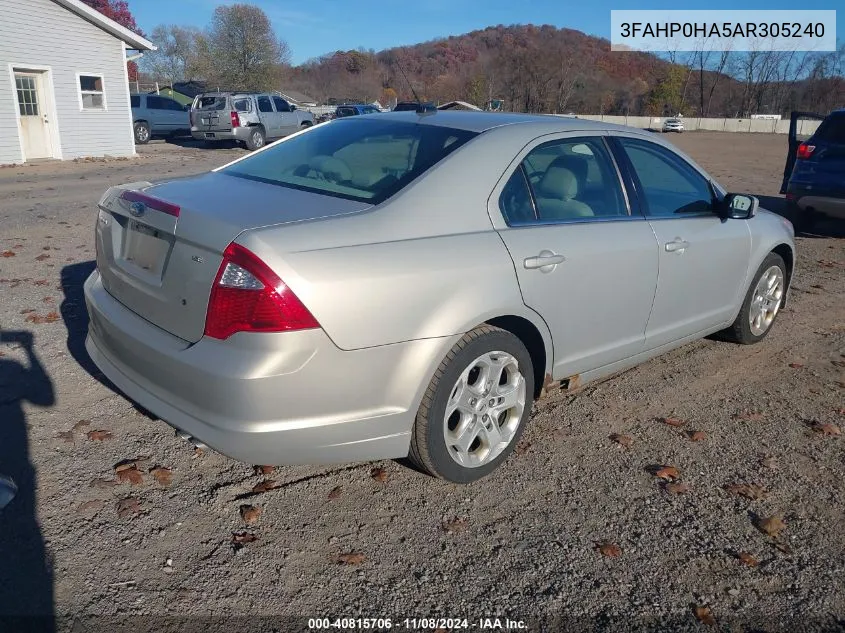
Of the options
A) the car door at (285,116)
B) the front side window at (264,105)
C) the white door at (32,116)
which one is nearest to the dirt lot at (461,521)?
the white door at (32,116)

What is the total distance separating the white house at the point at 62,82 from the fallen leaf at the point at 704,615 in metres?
19.3

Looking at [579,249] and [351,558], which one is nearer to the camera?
[351,558]

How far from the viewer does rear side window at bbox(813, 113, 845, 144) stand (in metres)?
8.91

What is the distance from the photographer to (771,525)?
2.95m

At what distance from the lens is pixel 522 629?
2350 millimetres

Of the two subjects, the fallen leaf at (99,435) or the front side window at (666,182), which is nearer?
the fallen leaf at (99,435)

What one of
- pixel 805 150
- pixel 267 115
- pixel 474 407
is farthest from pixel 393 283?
pixel 267 115

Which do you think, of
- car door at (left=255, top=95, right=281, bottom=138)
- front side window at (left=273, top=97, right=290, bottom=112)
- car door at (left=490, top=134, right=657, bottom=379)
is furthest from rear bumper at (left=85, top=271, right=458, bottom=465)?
front side window at (left=273, top=97, right=290, bottom=112)

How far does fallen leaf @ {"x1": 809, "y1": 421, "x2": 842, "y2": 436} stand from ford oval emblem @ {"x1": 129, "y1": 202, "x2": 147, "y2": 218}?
146 inches

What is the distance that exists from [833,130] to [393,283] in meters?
8.73

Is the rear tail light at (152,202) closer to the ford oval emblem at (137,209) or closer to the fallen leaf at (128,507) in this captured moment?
the ford oval emblem at (137,209)

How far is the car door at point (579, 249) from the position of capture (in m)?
3.21

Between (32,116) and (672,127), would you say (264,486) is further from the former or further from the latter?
(672,127)

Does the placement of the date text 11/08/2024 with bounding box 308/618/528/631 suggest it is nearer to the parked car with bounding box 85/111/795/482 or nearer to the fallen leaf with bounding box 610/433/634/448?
the parked car with bounding box 85/111/795/482
